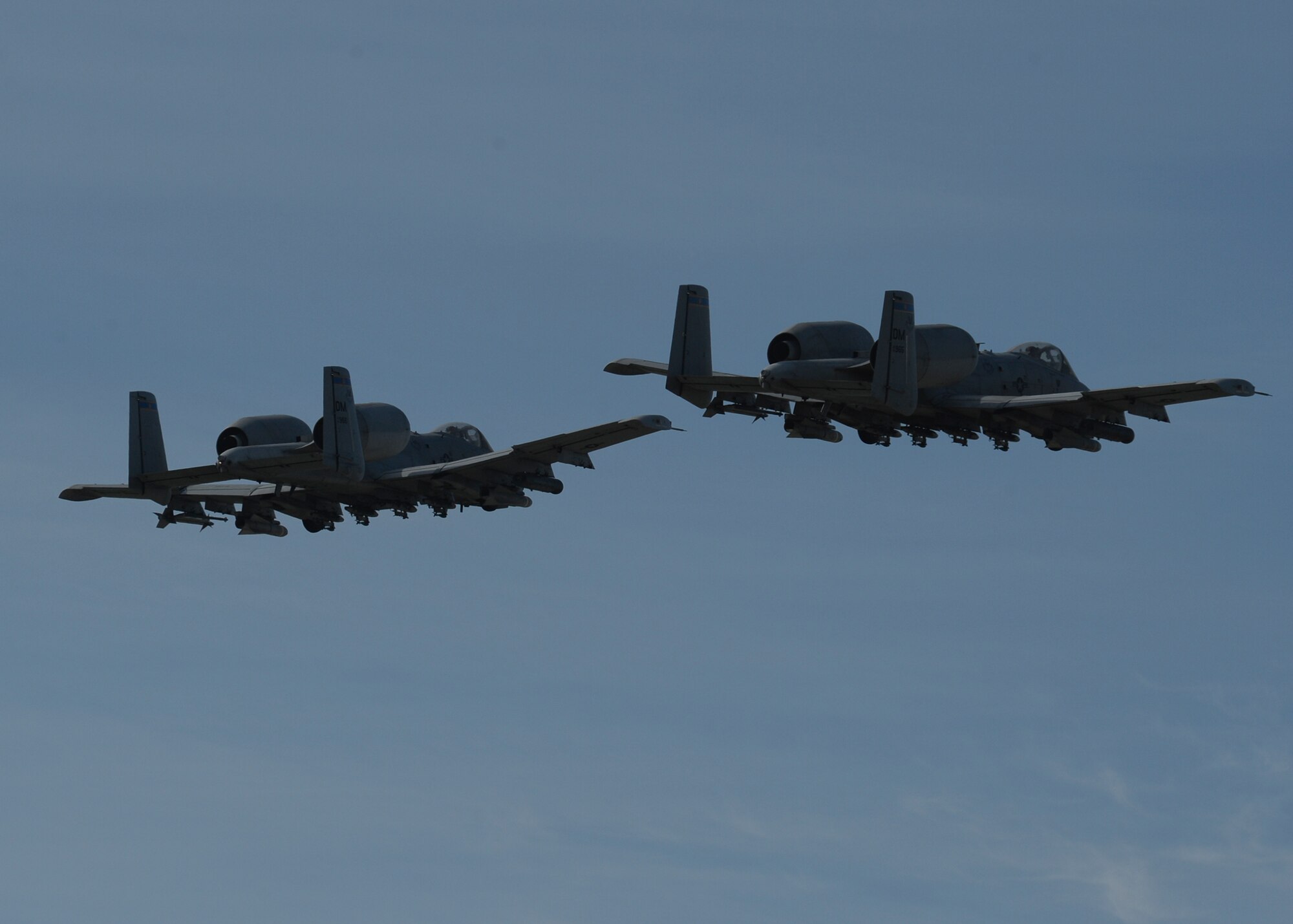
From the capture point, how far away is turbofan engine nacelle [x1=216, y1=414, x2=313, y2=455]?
9075 cm

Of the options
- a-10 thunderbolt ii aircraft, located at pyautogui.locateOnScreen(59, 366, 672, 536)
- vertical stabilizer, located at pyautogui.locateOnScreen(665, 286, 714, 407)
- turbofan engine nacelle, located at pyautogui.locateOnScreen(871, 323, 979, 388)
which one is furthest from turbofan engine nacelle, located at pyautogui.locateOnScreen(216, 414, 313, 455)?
turbofan engine nacelle, located at pyautogui.locateOnScreen(871, 323, 979, 388)

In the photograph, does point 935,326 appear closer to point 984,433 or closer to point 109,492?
point 984,433

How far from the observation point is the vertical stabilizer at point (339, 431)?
87000 millimetres

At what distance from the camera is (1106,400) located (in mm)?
86562

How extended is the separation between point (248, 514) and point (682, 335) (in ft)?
76.8

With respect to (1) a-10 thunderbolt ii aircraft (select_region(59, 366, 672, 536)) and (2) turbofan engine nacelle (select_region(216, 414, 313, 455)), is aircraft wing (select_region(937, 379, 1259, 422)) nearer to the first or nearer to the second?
(1) a-10 thunderbolt ii aircraft (select_region(59, 366, 672, 536))

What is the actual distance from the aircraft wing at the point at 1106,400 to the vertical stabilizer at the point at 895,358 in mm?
5329


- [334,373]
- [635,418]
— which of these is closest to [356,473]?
[334,373]

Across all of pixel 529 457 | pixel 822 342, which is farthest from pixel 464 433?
pixel 822 342

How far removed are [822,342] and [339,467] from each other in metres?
18.7

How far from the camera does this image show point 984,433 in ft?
289

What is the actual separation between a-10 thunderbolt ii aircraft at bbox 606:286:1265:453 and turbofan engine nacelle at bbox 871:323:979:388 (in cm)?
5

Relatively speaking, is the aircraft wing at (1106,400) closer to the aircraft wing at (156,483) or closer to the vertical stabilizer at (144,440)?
the aircraft wing at (156,483)

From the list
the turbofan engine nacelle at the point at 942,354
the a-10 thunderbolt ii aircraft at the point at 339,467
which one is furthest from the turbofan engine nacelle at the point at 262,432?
the turbofan engine nacelle at the point at 942,354
